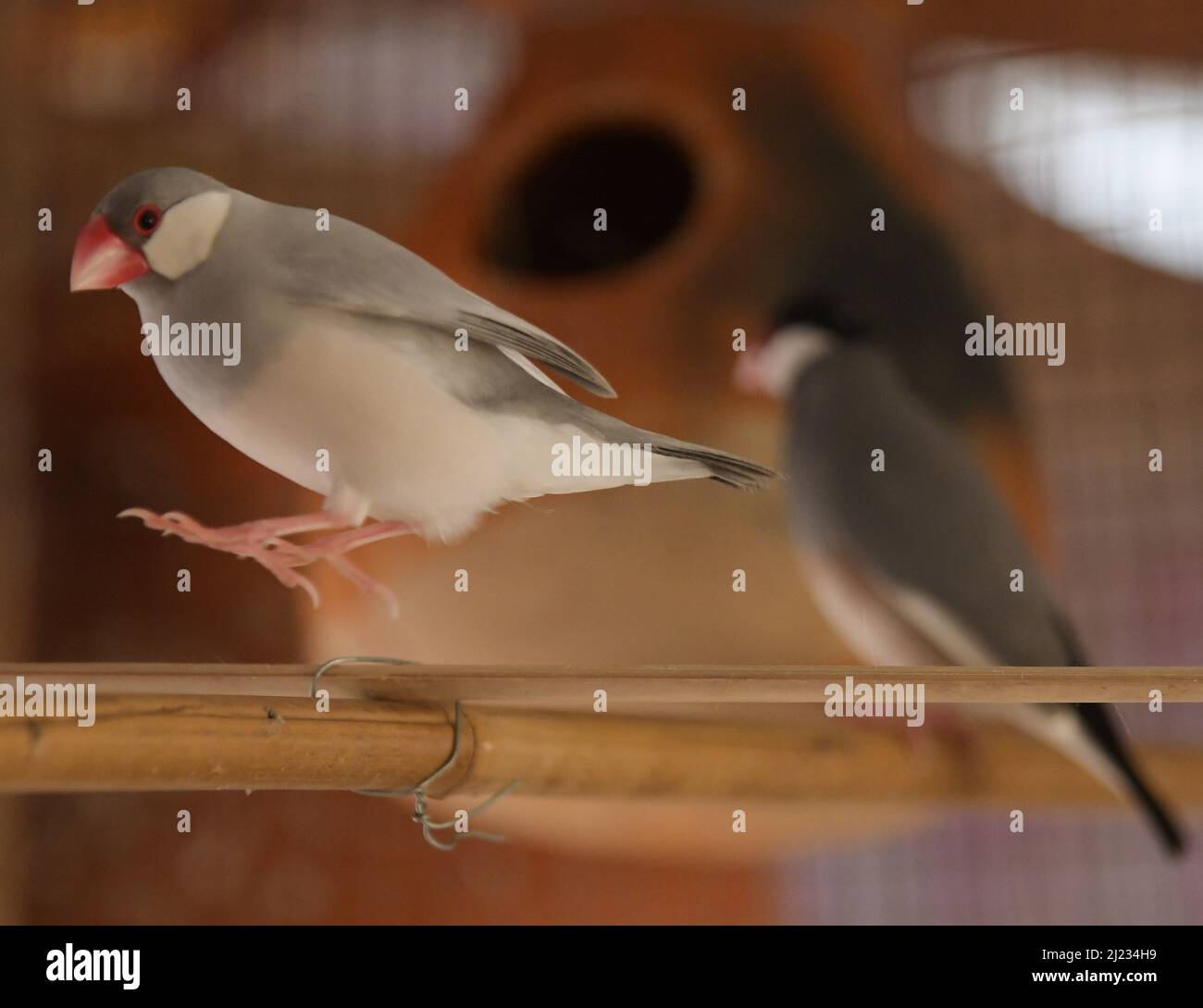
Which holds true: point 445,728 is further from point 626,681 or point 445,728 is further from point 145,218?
point 145,218

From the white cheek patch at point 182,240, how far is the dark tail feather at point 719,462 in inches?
6.7

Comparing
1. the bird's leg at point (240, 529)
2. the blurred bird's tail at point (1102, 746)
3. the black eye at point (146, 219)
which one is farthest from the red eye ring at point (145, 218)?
the blurred bird's tail at point (1102, 746)

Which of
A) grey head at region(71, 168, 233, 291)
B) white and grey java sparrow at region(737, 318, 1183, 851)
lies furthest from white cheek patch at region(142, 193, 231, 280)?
white and grey java sparrow at region(737, 318, 1183, 851)

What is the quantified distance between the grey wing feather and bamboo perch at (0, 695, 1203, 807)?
131mm

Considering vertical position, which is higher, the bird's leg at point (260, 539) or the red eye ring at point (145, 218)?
the red eye ring at point (145, 218)

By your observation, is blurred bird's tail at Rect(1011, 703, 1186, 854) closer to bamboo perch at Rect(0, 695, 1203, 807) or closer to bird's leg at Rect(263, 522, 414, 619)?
bamboo perch at Rect(0, 695, 1203, 807)

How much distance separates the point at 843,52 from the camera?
739mm

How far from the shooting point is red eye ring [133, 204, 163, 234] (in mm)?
440

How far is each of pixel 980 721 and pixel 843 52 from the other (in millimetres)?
385

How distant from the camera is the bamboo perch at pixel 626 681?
0.42 meters

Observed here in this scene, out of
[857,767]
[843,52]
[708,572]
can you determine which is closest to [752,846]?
[857,767]

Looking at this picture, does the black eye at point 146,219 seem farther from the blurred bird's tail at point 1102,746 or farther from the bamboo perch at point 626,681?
the blurred bird's tail at point 1102,746

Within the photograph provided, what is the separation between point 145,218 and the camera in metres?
0.44
